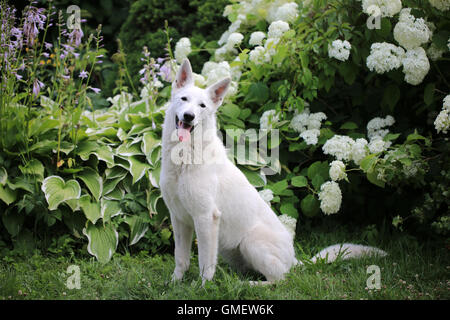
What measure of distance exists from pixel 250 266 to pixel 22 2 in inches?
221

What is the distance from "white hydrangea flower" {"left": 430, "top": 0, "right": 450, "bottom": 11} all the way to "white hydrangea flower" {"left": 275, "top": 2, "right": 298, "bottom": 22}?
1.37 meters

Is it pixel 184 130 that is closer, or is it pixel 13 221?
pixel 184 130

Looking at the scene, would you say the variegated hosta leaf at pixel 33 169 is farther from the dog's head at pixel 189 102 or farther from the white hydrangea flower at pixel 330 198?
the white hydrangea flower at pixel 330 198

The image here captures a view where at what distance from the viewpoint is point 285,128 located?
165 inches

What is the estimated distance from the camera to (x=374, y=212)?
4434 millimetres

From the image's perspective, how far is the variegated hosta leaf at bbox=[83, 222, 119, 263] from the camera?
3639mm

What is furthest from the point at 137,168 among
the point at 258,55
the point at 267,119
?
the point at 258,55

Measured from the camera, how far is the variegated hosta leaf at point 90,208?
370 cm

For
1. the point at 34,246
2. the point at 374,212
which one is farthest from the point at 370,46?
the point at 34,246

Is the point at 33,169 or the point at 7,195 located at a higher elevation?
the point at 33,169

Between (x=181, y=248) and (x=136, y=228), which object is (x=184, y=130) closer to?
(x=181, y=248)

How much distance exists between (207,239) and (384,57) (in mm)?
2117

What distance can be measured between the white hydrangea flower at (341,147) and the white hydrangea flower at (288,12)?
1.45 m

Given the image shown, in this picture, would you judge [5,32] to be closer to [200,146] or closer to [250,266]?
[200,146]
